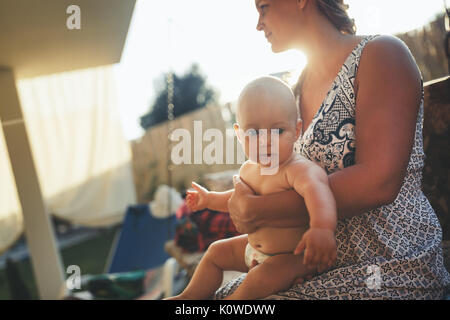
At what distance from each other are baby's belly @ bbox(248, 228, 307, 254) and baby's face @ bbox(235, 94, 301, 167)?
18 centimetres

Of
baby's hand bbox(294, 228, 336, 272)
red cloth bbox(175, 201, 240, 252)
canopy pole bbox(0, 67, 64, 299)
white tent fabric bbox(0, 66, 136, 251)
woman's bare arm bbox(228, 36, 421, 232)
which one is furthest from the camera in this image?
white tent fabric bbox(0, 66, 136, 251)

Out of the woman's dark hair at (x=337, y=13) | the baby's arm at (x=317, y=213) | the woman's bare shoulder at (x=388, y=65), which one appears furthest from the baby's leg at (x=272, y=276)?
the woman's dark hair at (x=337, y=13)

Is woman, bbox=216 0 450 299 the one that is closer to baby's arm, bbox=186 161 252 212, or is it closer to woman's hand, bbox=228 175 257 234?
woman's hand, bbox=228 175 257 234

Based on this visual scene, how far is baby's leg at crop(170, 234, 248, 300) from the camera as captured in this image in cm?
92

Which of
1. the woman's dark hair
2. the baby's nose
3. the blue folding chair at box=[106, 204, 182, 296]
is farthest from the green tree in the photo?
the baby's nose

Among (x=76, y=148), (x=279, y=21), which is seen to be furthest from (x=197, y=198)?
(x=76, y=148)

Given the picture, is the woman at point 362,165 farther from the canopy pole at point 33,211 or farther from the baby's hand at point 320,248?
the canopy pole at point 33,211

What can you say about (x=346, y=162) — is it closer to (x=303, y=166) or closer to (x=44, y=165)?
(x=303, y=166)

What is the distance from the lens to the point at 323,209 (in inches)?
26.1

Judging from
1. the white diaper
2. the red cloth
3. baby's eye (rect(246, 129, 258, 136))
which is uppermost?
baby's eye (rect(246, 129, 258, 136))

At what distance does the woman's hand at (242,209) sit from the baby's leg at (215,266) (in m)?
0.13
